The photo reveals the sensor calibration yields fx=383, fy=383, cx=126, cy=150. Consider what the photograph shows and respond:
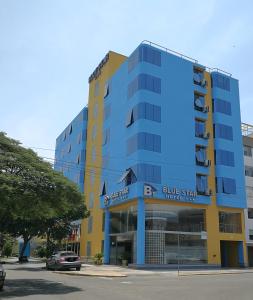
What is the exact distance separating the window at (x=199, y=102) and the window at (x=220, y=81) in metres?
2.99

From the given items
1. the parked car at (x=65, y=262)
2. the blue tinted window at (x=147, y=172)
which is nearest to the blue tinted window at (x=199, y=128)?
the blue tinted window at (x=147, y=172)

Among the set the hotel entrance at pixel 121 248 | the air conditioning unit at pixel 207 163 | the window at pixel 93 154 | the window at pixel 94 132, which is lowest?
the hotel entrance at pixel 121 248

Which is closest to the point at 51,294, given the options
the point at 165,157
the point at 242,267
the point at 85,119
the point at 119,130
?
the point at 165,157

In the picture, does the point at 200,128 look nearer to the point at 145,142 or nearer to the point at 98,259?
the point at 145,142

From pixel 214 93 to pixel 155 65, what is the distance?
31.2 feet

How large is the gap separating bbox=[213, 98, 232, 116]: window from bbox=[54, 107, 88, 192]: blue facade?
75.2ft

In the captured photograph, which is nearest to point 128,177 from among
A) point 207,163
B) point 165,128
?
point 165,128

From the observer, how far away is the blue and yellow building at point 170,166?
4078 centimetres

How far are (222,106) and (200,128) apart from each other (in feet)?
16.0

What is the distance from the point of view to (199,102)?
47656mm

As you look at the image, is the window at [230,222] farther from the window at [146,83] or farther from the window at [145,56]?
the window at [145,56]

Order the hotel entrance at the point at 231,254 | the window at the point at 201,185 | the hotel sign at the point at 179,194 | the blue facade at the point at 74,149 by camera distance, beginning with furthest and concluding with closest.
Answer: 1. the blue facade at the point at 74,149
2. the hotel entrance at the point at 231,254
3. the window at the point at 201,185
4. the hotel sign at the point at 179,194

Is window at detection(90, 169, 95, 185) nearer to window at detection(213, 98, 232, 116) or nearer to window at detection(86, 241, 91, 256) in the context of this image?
window at detection(86, 241, 91, 256)

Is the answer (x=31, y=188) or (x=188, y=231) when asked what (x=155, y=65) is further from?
(x=31, y=188)
